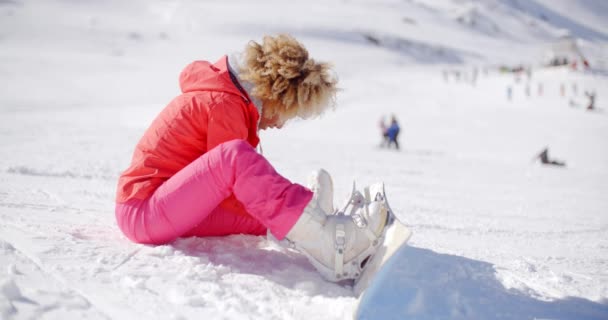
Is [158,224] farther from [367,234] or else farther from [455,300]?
[455,300]

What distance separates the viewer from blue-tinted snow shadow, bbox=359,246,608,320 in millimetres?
1997

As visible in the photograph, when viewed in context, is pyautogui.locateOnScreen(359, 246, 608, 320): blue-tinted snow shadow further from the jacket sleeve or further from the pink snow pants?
the jacket sleeve

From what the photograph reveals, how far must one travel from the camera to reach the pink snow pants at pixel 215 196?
6.91ft

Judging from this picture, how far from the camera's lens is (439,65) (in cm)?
4928

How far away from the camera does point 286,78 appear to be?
232 cm

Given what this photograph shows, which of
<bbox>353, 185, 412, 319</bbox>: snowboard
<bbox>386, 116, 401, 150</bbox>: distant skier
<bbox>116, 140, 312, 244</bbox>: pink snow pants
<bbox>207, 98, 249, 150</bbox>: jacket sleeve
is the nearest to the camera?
<bbox>353, 185, 412, 319</bbox>: snowboard

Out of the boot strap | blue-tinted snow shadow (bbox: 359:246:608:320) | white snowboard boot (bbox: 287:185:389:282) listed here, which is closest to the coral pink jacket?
white snowboard boot (bbox: 287:185:389:282)

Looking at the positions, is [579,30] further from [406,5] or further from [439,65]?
[439,65]

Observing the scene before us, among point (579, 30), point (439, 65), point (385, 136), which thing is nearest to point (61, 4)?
point (439, 65)

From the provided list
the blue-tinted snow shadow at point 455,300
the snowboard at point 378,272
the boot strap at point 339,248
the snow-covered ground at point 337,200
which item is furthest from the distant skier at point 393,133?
the boot strap at point 339,248

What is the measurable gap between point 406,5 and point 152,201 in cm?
8421

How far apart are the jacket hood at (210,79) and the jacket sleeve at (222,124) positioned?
0.09 metres

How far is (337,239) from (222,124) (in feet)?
2.50

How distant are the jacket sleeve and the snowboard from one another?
849mm
